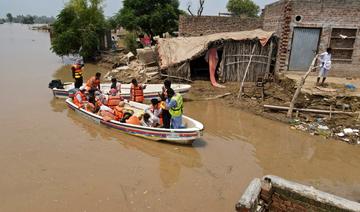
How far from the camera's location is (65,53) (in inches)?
872

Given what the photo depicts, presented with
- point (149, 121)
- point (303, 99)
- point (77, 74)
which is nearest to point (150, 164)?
point (149, 121)

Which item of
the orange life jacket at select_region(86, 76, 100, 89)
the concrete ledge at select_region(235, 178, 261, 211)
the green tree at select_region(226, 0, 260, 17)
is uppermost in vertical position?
the green tree at select_region(226, 0, 260, 17)

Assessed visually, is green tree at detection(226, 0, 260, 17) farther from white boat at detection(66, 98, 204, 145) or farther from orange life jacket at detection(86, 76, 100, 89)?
white boat at detection(66, 98, 204, 145)

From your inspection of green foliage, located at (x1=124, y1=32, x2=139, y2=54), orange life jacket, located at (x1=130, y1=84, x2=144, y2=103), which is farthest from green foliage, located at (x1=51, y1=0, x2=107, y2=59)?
orange life jacket, located at (x1=130, y1=84, x2=144, y2=103)

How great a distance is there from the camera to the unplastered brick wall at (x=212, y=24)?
17297 mm

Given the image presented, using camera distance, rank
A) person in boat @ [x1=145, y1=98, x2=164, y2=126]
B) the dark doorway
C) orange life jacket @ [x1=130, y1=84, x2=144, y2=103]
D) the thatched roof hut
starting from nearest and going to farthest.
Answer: person in boat @ [x1=145, y1=98, x2=164, y2=126]
orange life jacket @ [x1=130, y1=84, x2=144, y2=103]
the thatched roof hut
the dark doorway

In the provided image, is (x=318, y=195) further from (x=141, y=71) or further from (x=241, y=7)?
(x=241, y=7)

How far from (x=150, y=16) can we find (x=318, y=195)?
19.6 m

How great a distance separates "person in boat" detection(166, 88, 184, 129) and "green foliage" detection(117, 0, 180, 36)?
1523 cm

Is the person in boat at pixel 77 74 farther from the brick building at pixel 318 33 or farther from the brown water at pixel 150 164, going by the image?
the brick building at pixel 318 33

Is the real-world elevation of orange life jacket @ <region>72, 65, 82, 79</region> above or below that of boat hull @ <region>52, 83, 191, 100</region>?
above

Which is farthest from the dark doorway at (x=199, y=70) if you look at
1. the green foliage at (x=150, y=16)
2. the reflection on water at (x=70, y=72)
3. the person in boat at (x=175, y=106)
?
the green foliage at (x=150, y=16)

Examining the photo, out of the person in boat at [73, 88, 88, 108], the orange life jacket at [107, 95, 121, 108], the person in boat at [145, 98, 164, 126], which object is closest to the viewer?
the person in boat at [145, 98, 164, 126]

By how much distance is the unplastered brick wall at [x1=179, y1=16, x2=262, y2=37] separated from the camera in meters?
17.3
